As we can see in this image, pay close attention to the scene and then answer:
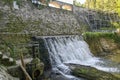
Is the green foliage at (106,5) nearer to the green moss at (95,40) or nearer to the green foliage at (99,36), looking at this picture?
the green foliage at (99,36)

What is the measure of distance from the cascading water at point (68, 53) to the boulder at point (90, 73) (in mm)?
361

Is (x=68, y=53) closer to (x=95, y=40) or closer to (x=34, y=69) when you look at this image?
(x=95, y=40)

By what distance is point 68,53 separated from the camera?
13562 millimetres

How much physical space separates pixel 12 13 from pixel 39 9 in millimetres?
3185

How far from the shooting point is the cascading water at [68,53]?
37.2 feet

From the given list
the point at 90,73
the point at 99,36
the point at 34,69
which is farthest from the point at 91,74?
the point at 99,36

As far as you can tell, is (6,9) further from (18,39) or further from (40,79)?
(40,79)

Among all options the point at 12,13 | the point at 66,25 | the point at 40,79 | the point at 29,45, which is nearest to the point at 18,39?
the point at 29,45

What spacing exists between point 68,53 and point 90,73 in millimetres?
4606

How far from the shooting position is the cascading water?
11.3 meters

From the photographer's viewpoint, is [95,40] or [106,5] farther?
[106,5]

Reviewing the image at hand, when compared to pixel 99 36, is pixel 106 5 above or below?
above

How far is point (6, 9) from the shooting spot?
11945 millimetres

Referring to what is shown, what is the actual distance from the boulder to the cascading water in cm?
36
